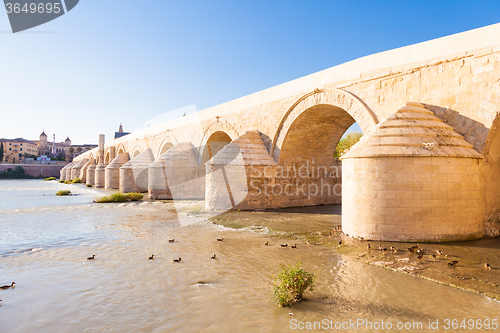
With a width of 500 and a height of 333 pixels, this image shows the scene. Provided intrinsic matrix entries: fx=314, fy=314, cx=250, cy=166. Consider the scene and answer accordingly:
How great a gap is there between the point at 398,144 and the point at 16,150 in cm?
8855

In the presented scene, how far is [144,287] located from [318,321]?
6.80ft

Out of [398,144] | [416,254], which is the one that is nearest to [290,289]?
[416,254]

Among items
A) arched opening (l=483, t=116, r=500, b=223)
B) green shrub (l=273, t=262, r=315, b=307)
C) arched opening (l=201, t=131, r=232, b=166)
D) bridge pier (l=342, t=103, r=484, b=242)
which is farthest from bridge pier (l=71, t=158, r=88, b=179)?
arched opening (l=483, t=116, r=500, b=223)

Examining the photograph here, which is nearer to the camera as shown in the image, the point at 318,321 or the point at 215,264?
the point at 318,321

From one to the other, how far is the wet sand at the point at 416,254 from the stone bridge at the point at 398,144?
0.34 m

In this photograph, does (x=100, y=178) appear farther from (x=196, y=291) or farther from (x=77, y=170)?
(x=196, y=291)

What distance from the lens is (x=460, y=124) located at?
Result: 235 inches

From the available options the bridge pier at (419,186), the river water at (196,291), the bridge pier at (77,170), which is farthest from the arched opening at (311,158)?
the bridge pier at (77,170)

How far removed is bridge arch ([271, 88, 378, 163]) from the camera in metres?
7.86

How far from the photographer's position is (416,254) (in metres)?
4.85

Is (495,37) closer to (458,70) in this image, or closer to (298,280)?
(458,70)

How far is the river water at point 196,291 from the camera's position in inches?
114

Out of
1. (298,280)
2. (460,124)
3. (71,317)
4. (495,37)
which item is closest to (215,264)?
(298,280)

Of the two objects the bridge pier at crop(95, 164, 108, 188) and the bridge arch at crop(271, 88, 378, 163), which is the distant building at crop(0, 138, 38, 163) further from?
the bridge arch at crop(271, 88, 378, 163)
